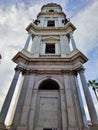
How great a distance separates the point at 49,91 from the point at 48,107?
62.5 inches

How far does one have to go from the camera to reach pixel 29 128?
10.2 m

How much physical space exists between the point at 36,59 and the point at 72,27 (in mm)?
8797

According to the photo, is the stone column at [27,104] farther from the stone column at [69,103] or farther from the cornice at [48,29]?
the cornice at [48,29]

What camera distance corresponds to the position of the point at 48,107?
1184cm

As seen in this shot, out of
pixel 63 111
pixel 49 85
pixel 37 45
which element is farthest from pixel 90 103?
pixel 37 45

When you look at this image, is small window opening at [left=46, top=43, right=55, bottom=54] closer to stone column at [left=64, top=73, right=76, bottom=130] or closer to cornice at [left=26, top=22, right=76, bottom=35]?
cornice at [left=26, top=22, right=76, bottom=35]

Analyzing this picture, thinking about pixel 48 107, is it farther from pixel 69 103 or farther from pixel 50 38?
pixel 50 38

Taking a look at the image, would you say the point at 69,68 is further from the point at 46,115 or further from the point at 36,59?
the point at 46,115

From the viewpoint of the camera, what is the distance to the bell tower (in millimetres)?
10539

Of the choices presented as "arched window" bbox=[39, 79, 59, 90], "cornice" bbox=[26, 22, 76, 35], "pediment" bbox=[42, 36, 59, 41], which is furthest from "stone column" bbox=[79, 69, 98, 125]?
"cornice" bbox=[26, 22, 76, 35]

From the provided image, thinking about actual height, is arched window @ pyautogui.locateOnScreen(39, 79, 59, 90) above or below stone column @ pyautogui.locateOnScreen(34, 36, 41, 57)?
below

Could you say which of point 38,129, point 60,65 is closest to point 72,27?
point 60,65

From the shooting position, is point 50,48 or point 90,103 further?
point 50,48

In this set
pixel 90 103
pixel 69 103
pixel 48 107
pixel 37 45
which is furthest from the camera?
pixel 37 45
